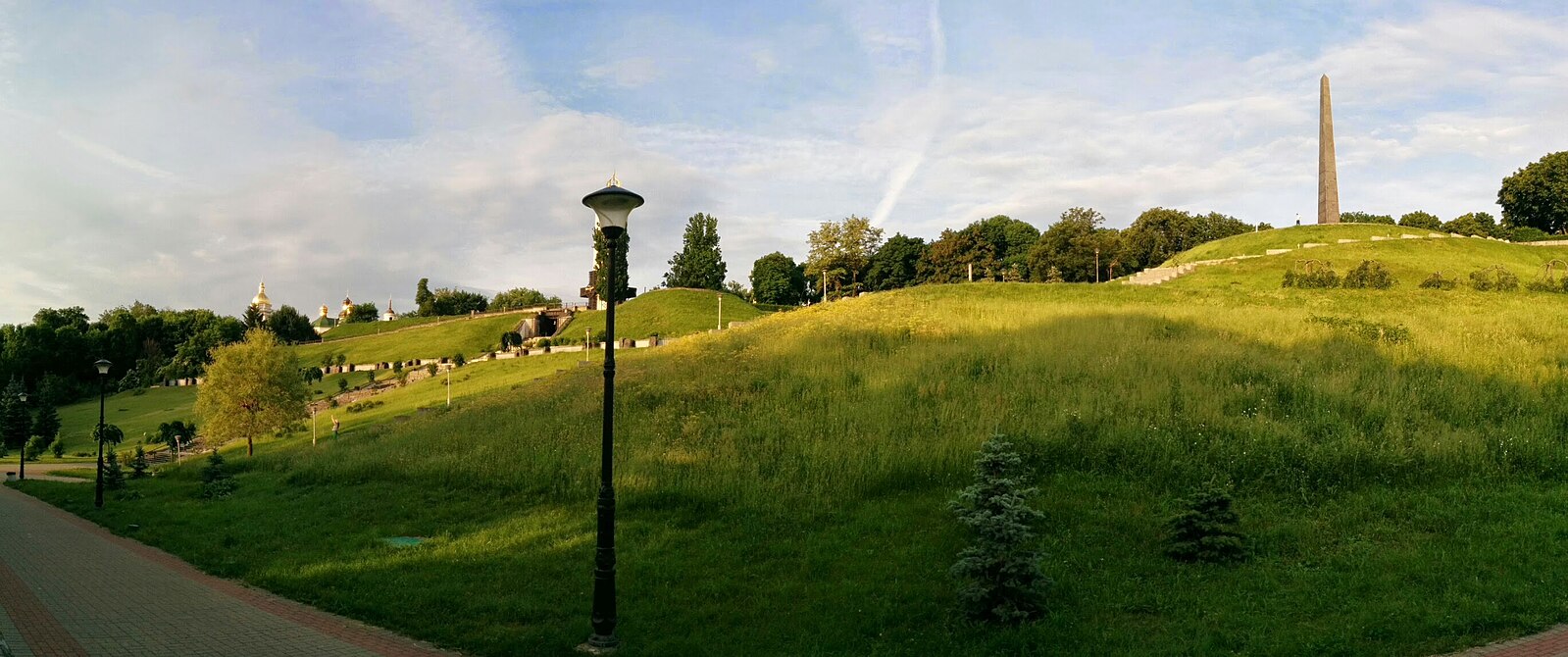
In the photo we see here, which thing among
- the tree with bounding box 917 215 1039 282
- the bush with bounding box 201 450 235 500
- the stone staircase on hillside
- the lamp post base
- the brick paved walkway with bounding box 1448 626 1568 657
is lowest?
the bush with bounding box 201 450 235 500

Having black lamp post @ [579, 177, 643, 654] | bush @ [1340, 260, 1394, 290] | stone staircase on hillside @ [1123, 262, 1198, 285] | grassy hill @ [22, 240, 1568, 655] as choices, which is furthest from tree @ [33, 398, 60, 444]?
bush @ [1340, 260, 1394, 290]

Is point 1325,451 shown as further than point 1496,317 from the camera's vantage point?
No

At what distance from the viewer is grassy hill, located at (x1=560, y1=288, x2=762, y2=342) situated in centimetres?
7544

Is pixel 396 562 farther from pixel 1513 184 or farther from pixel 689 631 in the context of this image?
pixel 1513 184

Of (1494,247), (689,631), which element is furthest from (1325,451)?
(1494,247)

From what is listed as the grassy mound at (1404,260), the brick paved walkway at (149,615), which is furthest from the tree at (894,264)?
the brick paved walkway at (149,615)

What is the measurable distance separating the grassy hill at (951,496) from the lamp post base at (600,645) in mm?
249

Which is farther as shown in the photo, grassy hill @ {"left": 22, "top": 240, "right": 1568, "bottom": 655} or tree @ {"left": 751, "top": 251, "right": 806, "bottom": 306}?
tree @ {"left": 751, "top": 251, "right": 806, "bottom": 306}

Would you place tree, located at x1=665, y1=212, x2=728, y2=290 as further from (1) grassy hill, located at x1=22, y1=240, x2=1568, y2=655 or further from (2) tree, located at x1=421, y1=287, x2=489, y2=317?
(1) grassy hill, located at x1=22, y1=240, x2=1568, y2=655

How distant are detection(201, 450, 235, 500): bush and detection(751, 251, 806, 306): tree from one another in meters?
82.8

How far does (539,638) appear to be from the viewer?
31.3ft

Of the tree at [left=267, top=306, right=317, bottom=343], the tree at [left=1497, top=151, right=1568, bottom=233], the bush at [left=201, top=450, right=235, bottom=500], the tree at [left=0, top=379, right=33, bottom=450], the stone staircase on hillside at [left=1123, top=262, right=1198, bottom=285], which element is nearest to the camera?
the bush at [left=201, top=450, right=235, bottom=500]

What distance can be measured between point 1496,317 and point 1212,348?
43.6ft

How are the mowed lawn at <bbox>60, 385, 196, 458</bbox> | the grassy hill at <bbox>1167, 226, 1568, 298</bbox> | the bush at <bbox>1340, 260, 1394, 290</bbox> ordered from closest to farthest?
the bush at <bbox>1340, 260, 1394, 290</bbox> < the grassy hill at <bbox>1167, 226, 1568, 298</bbox> < the mowed lawn at <bbox>60, 385, 196, 458</bbox>
